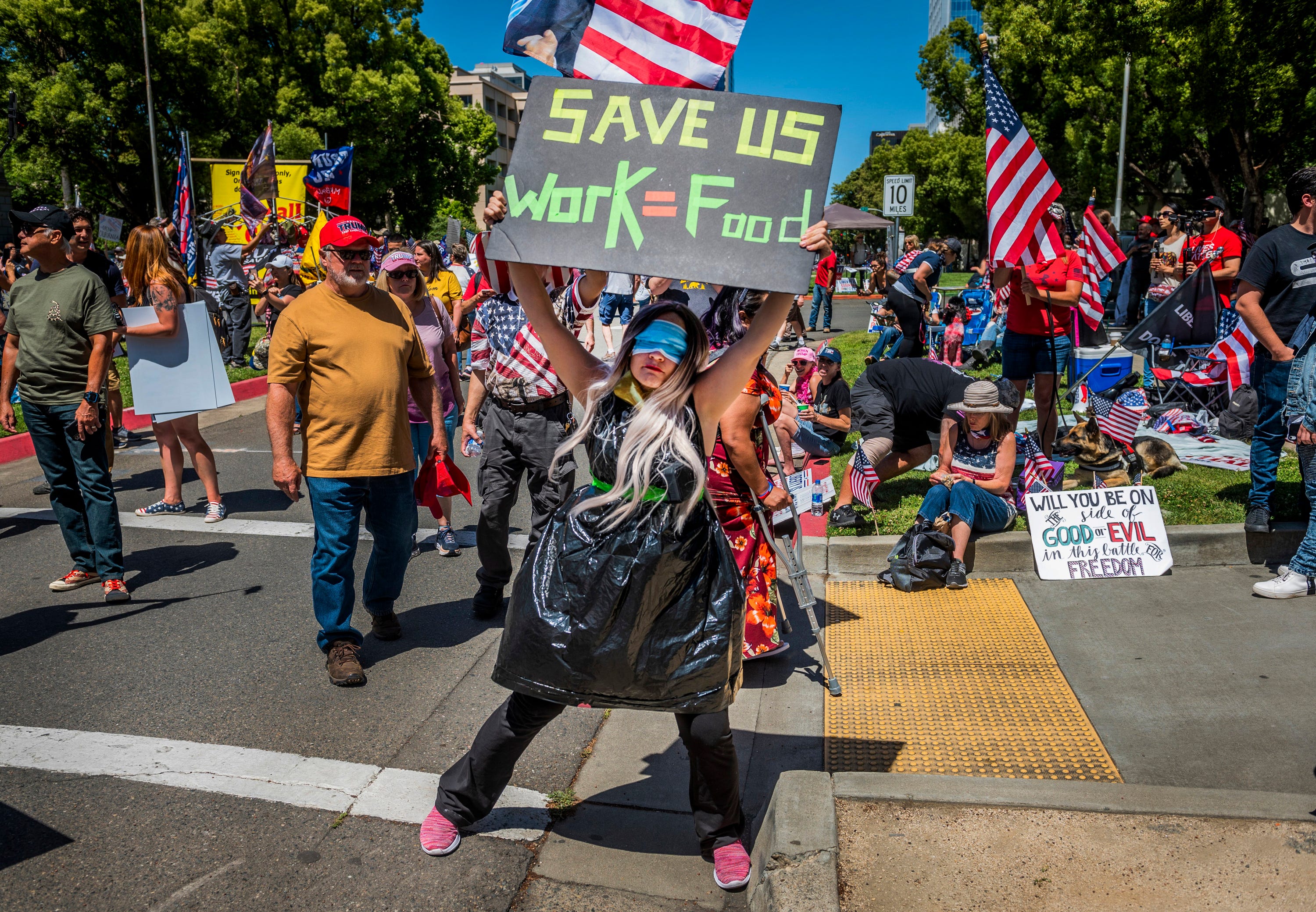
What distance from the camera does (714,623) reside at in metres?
2.79

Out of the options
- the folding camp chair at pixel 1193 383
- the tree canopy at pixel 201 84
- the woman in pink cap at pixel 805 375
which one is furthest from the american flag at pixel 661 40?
the tree canopy at pixel 201 84

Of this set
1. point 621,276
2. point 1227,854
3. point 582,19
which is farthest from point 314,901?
point 621,276

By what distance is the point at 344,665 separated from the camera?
448 cm

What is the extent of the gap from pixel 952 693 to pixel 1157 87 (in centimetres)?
2410

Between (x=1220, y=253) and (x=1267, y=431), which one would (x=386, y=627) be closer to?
(x=1267, y=431)

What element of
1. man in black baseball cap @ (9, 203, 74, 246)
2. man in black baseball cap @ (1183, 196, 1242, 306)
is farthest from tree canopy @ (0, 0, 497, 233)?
man in black baseball cap @ (9, 203, 74, 246)

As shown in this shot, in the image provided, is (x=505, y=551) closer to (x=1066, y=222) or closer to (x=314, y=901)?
(x=314, y=901)

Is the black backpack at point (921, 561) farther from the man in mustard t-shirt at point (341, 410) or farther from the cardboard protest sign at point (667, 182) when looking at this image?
the cardboard protest sign at point (667, 182)

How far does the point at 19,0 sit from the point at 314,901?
128 feet

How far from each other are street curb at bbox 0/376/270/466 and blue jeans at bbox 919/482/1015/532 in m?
4.35

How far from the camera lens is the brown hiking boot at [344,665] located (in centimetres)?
446

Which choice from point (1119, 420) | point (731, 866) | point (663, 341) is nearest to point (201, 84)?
point (1119, 420)

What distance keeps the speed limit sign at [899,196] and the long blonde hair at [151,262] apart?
14514mm

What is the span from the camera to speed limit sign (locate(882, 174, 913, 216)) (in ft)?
61.3
